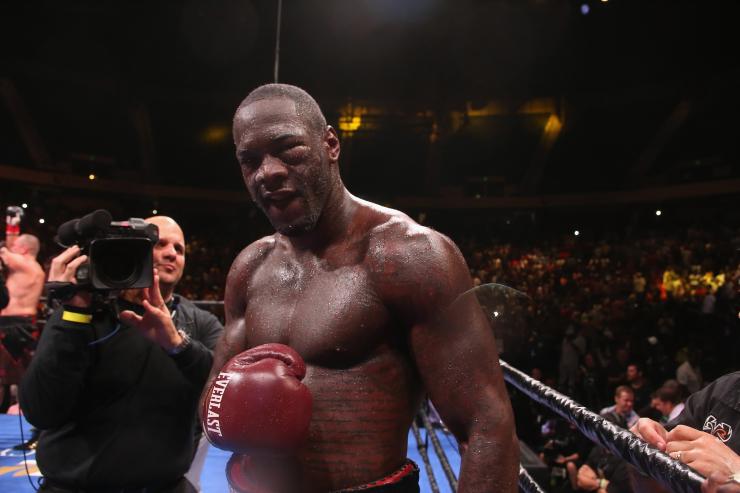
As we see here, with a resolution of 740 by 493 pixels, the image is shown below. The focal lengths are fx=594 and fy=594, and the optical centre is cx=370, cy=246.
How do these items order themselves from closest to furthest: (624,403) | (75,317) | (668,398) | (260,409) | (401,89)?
(260,409) < (75,317) < (668,398) < (624,403) < (401,89)

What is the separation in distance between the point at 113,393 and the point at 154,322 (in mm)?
229

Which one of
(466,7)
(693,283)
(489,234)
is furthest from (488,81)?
(693,283)

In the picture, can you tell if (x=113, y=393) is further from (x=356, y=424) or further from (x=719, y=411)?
(x=719, y=411)

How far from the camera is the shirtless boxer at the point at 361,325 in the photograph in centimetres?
105

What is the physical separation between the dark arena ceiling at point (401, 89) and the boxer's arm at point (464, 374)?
11.8 m

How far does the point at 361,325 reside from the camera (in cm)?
110

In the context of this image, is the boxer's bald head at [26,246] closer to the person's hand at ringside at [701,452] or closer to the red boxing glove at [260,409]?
the red boxing glove at [260,409]

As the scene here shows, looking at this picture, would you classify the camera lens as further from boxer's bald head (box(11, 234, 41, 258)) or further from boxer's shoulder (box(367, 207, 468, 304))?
boxer's bald head (box(11, 234, 41, 258))

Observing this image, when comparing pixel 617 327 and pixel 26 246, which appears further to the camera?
pixel 617 327

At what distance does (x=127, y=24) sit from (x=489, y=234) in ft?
31.1

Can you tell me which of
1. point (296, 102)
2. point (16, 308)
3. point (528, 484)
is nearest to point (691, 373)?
point (528, 484)

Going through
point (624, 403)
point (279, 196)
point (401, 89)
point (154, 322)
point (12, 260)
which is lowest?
point (624, 403)

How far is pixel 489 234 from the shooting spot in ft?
46.2

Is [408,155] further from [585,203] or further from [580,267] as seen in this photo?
[580,267]
